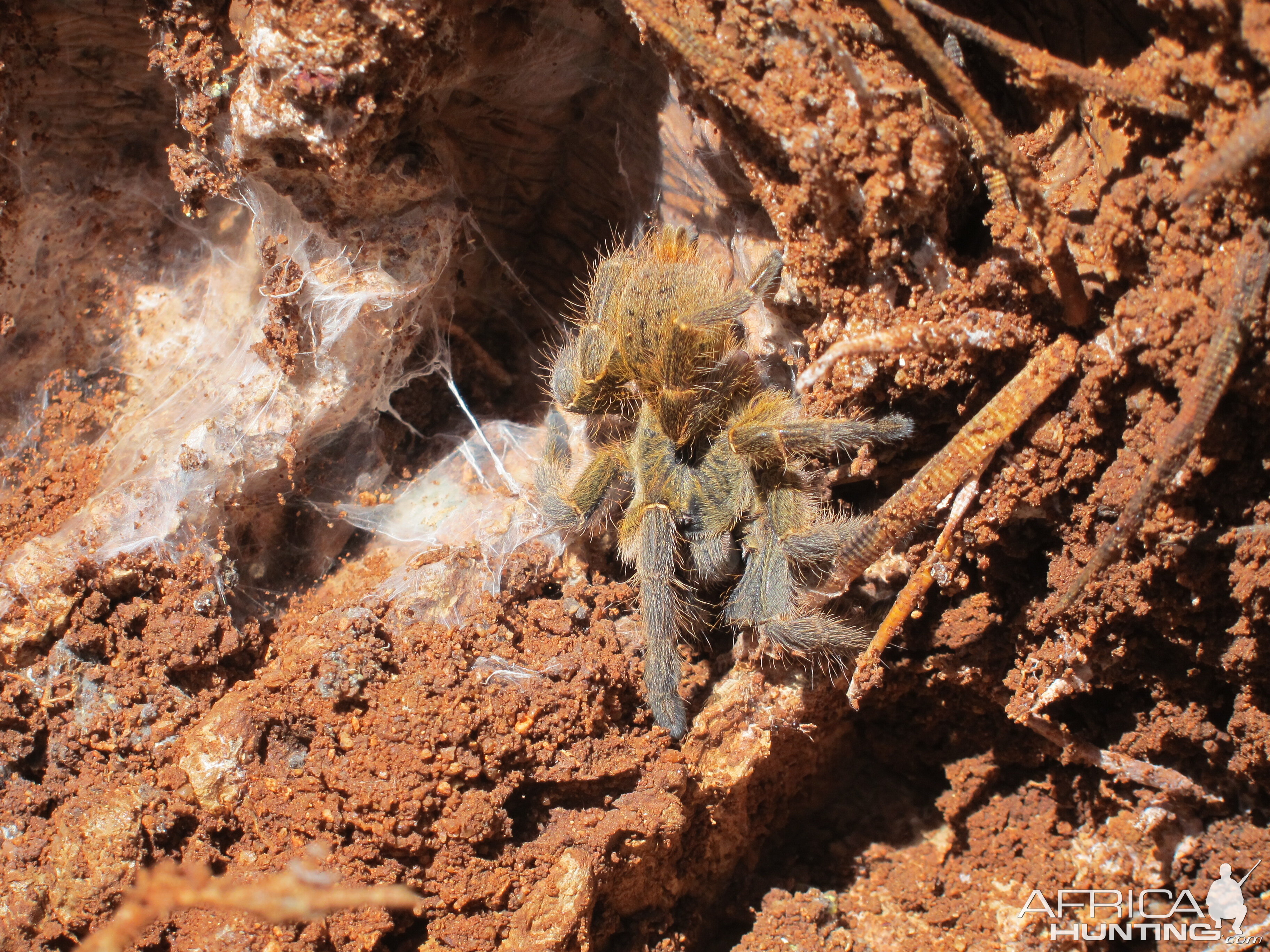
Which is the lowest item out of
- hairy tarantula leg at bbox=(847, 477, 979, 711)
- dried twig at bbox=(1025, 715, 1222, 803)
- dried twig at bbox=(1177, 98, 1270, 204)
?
dried twig at bbox=(1025, 715, 1222, 803)

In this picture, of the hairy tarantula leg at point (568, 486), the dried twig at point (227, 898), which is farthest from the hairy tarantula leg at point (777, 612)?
the dried twig at point (227, 898)

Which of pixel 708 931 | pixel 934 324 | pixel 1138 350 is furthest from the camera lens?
pixel 708 931

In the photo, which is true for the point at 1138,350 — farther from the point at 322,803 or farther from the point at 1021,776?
the point at 322,803

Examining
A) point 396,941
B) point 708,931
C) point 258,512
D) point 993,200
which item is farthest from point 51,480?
point 993,200

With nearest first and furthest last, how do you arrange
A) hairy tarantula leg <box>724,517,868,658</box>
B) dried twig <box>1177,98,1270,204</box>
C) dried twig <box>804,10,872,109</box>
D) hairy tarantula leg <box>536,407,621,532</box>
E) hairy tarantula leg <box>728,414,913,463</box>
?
dried twig <box>1177,98,1270,204</box> → dried twig <box>804,10,872,109</box> → hairy tarantula leg <box>728,414,913,463</box> → hairy tarantula leg <box>724,517,868,658</box> → hairy tarantula leg <box>536,407,621,532</box>

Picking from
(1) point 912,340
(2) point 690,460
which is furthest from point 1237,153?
(2) point 690,460

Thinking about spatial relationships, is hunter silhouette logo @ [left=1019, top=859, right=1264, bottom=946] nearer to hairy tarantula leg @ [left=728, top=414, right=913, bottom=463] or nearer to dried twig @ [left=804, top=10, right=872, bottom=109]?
hairy tarantula leg @ [left=728, top=414, right=913, bottom=463]

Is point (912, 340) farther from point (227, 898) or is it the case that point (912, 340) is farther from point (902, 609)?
point (227, 898)

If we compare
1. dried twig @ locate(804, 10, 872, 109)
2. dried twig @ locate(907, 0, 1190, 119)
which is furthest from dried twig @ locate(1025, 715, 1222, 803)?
dried twig @ locate(804, 10, 872, 109)
